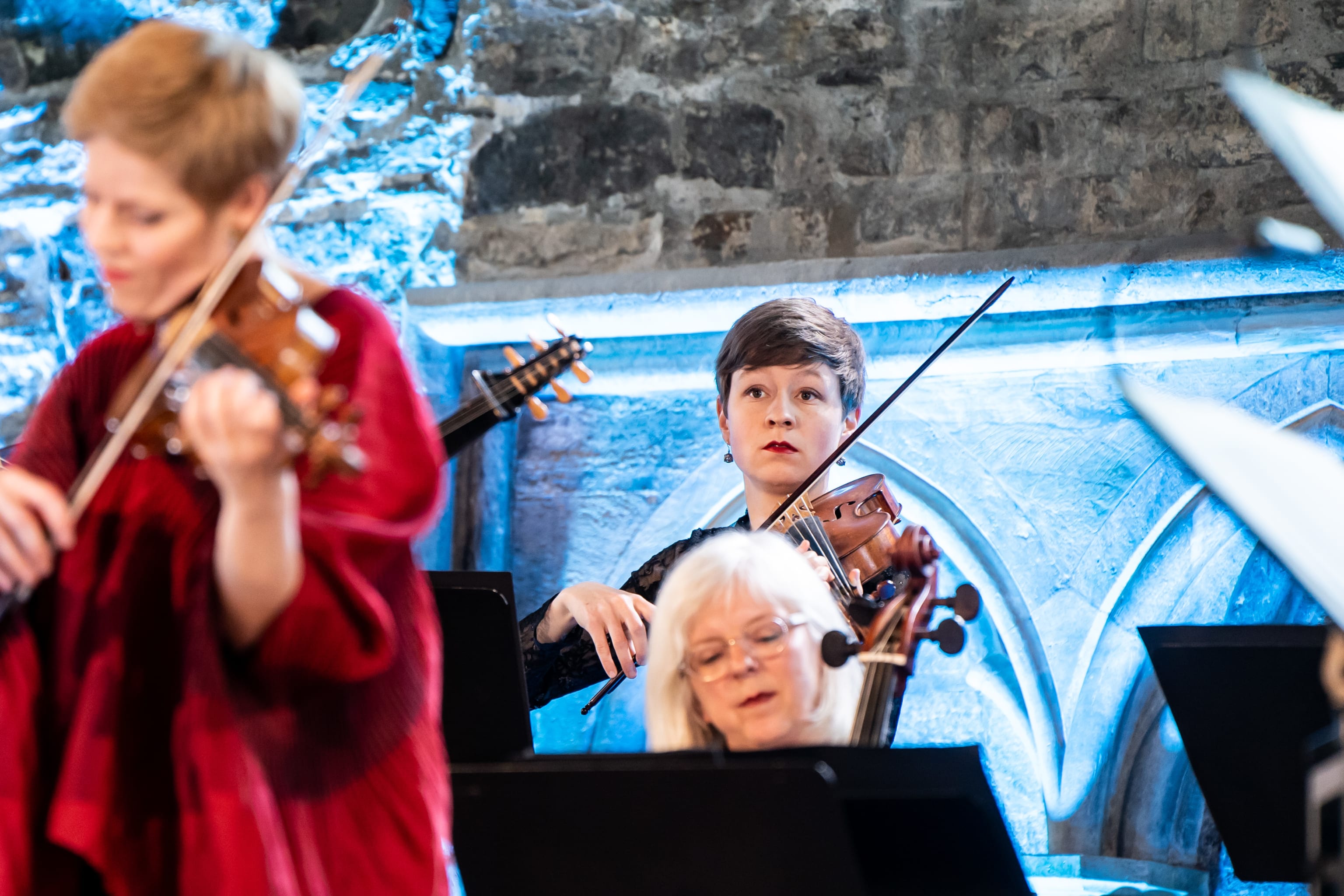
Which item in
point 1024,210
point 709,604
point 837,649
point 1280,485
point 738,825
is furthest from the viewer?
point 1024,210

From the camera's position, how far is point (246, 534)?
87cm

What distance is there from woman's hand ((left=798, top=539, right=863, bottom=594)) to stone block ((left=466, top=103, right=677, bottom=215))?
1.21 m

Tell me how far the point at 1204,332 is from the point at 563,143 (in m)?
1.52

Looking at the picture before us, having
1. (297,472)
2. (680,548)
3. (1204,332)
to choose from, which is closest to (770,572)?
(680,548)

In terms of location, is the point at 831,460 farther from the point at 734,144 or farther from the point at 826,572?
the point at 734,144

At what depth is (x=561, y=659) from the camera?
2.54 meters

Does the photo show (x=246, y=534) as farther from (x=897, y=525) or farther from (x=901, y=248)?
(x=901, y=248)

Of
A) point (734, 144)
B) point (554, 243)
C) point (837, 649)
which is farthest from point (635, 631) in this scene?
point (734, 144)

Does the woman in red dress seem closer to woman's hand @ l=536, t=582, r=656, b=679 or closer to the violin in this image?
the violin

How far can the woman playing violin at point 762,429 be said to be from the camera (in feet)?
7.91

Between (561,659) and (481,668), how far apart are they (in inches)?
24.7

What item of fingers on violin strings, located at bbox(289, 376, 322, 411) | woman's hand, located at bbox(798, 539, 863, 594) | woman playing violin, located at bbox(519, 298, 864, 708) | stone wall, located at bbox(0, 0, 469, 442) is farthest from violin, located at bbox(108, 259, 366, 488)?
stone wall, located at bbox(0, 0, 469, 442)

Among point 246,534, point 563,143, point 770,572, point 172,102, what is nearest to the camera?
point 246,534

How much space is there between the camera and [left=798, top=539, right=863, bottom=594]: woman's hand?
7.20ft
